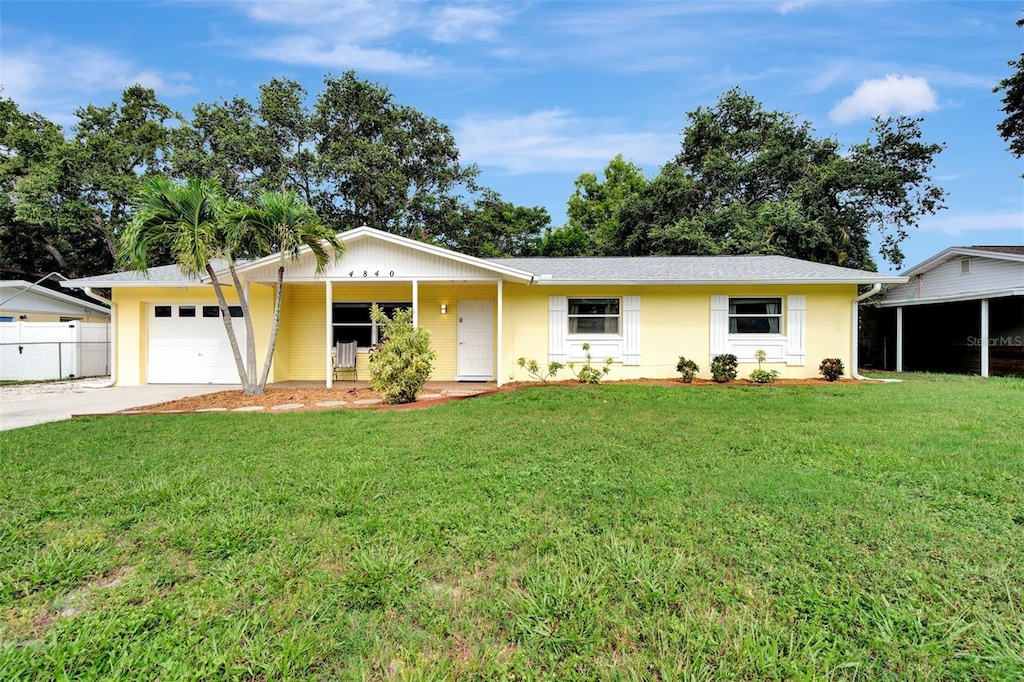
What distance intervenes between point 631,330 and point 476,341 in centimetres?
384

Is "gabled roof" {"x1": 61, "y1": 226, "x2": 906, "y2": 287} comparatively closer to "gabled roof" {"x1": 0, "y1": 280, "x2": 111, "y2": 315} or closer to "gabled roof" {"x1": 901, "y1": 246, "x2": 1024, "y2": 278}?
"gabled roof" {"x1": 901, "y1": 246, "x2": 1024, "y2": 278}

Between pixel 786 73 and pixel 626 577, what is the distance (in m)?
15.9

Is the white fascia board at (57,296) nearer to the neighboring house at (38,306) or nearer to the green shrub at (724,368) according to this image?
the neighboring house at (38,306)

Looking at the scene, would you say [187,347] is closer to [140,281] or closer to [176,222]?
[140,281]

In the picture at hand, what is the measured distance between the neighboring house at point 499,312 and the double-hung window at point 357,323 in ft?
0.09

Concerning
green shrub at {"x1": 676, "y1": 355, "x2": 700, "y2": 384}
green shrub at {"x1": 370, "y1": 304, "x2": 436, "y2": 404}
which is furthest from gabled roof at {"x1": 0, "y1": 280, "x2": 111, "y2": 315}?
green shrub at {"x1": 676, "y1": 355, "x2": 700, "y2": 384}

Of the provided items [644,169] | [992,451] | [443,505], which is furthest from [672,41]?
[644,169]

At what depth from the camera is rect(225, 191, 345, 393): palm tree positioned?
8766 mm

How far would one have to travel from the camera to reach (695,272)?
1110 centimetres

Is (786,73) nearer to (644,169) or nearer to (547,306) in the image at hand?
(547,306)

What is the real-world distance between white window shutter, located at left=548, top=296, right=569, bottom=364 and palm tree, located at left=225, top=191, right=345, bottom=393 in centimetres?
489

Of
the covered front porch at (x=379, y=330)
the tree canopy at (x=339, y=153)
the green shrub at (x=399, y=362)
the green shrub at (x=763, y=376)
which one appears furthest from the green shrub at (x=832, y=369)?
the tree canopy at (x=339, y=153)

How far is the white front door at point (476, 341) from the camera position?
11938 mm

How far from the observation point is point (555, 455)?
4.67 metres
